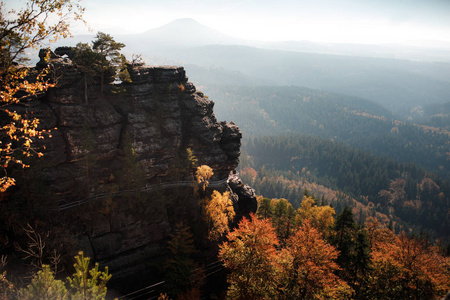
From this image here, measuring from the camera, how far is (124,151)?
3588 centimetres

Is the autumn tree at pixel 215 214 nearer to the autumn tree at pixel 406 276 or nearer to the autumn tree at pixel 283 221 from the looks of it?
the autumn tree at pixel 283 221

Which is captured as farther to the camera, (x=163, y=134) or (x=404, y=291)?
(x=163, y=134)

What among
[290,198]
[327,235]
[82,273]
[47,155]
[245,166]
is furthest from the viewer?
[245,166]

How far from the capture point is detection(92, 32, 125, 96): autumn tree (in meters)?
33.7

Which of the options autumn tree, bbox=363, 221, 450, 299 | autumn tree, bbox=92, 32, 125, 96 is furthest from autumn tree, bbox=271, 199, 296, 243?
autumn tree, bbox=92, 32, 125, 96

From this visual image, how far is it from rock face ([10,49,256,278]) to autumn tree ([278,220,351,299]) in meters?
19.6

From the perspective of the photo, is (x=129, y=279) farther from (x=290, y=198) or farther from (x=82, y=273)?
(x=290, y=198)

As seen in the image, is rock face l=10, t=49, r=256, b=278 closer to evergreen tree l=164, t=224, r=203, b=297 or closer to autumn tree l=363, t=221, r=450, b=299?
evergreen tree l=164, t=224, r=203, b=297

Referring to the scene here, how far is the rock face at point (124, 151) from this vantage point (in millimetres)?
32406

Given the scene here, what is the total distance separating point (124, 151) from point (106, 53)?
13849 millimetres

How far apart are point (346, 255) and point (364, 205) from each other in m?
154

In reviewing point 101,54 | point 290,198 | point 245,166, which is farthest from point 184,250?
point 245,166

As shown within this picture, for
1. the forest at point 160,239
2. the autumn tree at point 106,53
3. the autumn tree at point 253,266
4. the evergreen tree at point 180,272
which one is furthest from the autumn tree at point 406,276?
the autumn tree at point 106,53

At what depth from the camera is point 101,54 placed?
3406 centimetres
